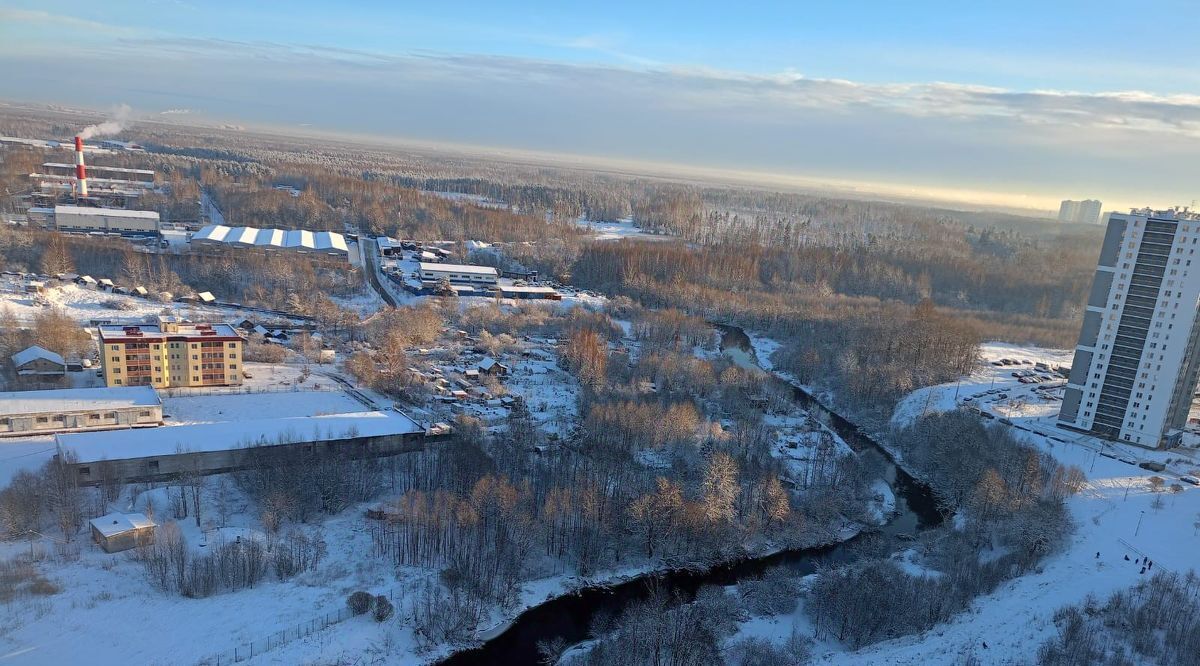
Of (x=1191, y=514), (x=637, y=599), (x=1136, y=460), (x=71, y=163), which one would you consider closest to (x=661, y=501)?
(x=637, y=599)

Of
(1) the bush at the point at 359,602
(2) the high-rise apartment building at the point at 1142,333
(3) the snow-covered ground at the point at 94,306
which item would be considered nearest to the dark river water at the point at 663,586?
(1) the bush at the point at 359,602

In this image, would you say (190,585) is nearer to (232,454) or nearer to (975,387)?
(232,454)

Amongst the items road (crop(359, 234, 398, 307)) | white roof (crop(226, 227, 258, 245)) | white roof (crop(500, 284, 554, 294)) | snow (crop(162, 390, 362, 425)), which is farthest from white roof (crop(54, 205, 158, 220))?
snow (crop(162, 390, 362, 425))

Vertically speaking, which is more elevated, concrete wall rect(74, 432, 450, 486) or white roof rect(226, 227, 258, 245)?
white roof rect(226, 227, 258, 245)

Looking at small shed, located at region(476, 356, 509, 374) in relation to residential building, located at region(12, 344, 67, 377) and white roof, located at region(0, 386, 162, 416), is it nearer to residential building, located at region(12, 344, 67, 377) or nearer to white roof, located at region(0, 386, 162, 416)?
white roof, located at region(0, 386, 162, 416)

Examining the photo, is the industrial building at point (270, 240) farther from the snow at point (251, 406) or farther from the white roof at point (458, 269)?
the snow at point (251, 406)

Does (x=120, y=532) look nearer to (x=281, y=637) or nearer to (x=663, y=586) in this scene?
(x=281, y=637)
